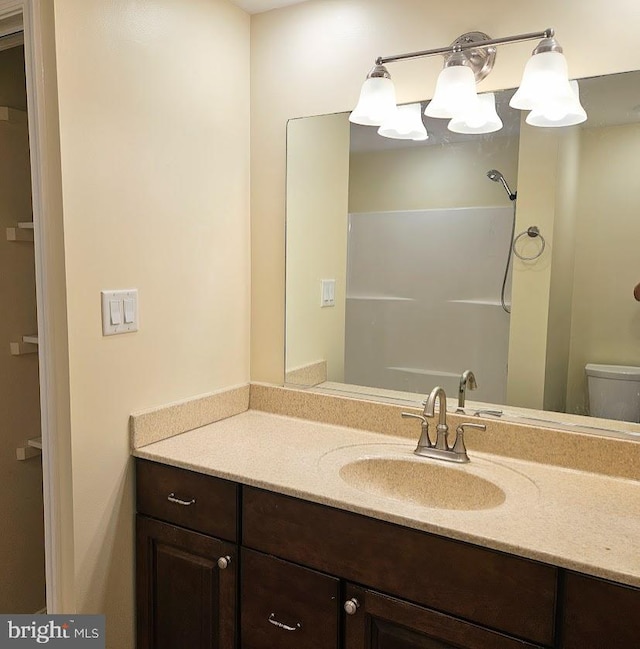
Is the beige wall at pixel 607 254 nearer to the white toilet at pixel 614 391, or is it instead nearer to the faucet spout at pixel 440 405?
the white toilet at pixel 614 391

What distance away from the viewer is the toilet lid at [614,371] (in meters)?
1.46

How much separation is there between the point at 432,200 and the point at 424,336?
1.39 feet

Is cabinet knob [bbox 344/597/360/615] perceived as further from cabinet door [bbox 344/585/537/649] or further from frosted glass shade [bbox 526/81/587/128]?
frosted glass shade [bbox 526/81/587/128]

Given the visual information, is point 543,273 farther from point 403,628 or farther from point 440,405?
point 403,628

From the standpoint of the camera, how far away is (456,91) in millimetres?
1494

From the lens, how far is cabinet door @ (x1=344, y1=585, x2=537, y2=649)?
44.1 inches

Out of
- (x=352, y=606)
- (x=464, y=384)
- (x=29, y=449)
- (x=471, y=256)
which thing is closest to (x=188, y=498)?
(x=352, y=606)

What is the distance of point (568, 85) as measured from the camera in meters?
1.40

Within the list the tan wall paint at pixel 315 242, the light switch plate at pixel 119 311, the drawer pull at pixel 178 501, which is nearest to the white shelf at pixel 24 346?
the light switch plate at pixel 119 311

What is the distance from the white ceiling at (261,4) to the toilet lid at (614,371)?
145 cm

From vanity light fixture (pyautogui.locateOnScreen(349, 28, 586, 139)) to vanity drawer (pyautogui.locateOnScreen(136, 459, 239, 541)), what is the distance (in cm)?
114

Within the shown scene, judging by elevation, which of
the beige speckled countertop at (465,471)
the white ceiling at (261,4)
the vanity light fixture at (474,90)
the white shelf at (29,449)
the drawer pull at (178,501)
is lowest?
the white shelf at (29,449)

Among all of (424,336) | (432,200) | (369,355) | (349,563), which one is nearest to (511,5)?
(432,200)


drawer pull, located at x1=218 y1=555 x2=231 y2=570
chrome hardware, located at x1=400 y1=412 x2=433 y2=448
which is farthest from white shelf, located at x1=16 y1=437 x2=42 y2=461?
chrome hardware, located at x1=400 y1=412 x2=433 y2=448
